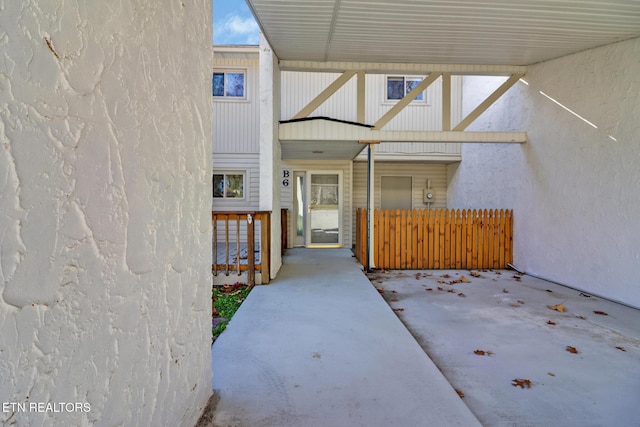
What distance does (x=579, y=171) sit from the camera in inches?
214

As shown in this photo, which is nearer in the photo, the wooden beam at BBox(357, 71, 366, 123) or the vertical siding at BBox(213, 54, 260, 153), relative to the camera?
the wooden beam at BBox(357, 71, 366, 123)

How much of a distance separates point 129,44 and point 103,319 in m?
1.05

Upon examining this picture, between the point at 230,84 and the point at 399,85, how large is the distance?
206 inches

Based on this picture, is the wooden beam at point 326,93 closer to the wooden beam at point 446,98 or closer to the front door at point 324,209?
the wooden beam at point 446,98

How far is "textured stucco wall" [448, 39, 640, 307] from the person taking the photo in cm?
470

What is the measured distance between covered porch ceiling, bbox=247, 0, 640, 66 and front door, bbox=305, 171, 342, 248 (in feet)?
13.0

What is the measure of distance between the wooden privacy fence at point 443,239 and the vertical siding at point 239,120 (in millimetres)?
4732

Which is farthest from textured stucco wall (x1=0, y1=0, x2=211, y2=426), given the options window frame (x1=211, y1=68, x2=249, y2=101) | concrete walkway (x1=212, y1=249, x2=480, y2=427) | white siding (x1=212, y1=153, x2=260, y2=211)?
window frame (x1=211, y1=68, x2=249, y2=101)

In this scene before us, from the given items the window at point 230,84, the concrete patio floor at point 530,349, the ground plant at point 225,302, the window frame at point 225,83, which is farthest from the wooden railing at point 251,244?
the window at point 230,84

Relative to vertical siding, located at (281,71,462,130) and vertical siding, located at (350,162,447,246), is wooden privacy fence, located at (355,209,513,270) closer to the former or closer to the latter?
vertical siding, located at (350,162,447,246)

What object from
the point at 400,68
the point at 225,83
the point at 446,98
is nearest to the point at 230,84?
the point at 225,83

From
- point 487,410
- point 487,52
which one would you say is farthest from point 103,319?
point 487,52

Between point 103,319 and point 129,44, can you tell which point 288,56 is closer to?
point 129,44

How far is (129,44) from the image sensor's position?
122 centimetres
